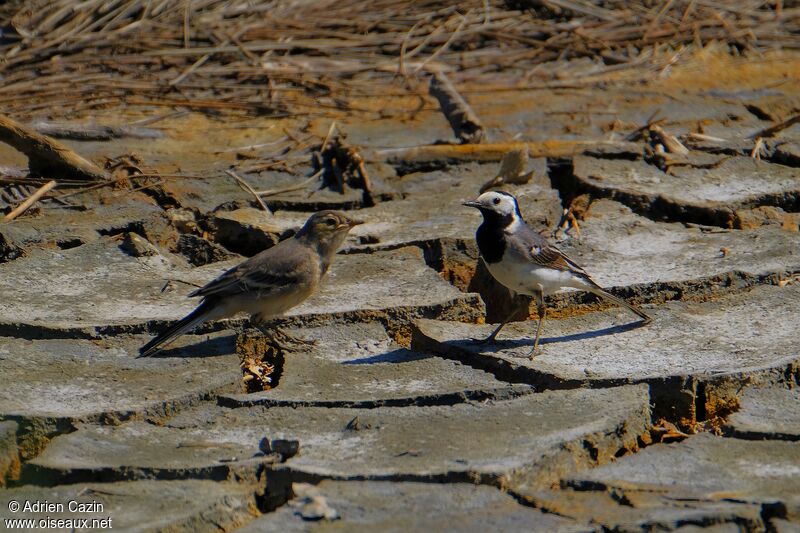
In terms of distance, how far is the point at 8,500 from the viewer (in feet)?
11.8

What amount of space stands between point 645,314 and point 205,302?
6.02 feet

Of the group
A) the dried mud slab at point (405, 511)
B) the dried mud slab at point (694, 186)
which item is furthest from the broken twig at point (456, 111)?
the dried mud slab at point (405, 511)

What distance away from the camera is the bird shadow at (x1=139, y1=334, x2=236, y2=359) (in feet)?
15.8

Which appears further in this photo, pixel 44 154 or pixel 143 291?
pixel 44 154

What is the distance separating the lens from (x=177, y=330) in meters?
4.82

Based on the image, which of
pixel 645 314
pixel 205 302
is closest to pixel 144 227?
pixel 205 302

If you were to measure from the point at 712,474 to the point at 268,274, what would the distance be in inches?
87.5

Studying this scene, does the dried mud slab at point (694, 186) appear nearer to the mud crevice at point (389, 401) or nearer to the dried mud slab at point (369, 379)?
the dried mud slab at point (369, 379)

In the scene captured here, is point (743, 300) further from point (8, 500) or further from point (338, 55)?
point (338, 55)

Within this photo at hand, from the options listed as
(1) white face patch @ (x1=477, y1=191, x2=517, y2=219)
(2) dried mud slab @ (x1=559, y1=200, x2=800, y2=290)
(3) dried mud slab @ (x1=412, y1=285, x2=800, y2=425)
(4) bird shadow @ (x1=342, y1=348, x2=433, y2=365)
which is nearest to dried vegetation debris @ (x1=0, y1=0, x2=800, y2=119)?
(2) dried mud slab @ (x1=559, y1=200, x2=800, y2=290)

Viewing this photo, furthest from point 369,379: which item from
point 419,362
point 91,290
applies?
point 91,290

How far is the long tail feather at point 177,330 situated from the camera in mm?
4773

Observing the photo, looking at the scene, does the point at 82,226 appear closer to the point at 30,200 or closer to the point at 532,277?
the point at 30,200

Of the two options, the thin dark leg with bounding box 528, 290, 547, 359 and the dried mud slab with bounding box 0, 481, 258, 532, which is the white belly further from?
the dried mud slab with bounding box 0, 481, 258, 532
